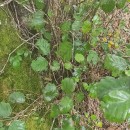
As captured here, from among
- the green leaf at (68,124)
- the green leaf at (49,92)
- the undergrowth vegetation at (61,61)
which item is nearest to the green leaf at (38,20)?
the undergrowth vegetation at (61,61)

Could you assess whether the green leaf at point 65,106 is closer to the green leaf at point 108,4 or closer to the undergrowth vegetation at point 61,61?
the undergrowth vegetation at point 61,61

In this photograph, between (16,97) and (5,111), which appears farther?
(16,97)

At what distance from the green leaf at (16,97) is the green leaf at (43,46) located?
1.08ft

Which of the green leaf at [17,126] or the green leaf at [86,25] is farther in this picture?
the green leaf at [86,25]

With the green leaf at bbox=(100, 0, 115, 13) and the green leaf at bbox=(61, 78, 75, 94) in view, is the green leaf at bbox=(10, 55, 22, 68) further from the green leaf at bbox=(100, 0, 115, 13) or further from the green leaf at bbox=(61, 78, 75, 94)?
the green leaf at bbox=(100, 0, 115, 13)

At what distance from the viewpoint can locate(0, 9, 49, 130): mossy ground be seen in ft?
6.31

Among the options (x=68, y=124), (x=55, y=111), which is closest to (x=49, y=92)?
(x=55, y=111)

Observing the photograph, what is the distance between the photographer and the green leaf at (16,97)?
1.79 metres

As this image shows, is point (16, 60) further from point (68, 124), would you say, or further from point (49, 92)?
point (68, 124)

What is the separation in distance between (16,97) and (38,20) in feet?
1.78

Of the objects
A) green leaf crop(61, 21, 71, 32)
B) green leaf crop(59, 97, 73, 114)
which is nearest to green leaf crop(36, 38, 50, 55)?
green leaf crop(61, 21, 71, 32)

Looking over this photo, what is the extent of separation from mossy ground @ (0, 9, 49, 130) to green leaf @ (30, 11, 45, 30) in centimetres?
21

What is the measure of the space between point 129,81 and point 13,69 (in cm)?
127

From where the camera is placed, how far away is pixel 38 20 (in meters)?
1.90
